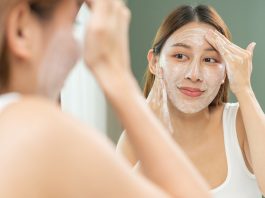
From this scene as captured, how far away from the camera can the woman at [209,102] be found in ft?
3.51

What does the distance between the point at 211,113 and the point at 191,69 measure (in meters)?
0.15

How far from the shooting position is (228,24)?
1.96m

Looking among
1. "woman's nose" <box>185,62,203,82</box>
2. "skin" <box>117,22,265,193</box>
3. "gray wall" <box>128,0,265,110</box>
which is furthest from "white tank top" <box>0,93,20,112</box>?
"gray wall" <box>128,0,265,110</box>

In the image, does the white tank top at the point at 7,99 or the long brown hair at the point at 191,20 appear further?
the long brown hair at the point at 191,20

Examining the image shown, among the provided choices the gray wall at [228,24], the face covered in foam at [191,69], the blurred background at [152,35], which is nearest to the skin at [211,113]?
the face covered in foam at [191,69]

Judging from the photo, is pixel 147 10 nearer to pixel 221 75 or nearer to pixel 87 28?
pixel 221 75

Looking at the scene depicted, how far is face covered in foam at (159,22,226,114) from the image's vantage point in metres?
1.12

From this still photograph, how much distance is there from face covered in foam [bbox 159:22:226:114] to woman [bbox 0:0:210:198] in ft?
2.24

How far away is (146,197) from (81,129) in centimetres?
8

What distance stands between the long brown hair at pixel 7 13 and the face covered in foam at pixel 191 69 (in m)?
0.75

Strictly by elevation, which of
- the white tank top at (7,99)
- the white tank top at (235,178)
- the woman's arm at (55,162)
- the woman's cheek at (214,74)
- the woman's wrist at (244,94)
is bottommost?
the white tank top at (235,178)

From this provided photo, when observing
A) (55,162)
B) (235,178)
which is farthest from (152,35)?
(55,162)

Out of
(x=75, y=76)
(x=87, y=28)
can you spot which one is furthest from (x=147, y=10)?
(x=87, y=28)

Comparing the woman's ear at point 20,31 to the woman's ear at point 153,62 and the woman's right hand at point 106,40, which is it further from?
the woman's ear at point 153,62
